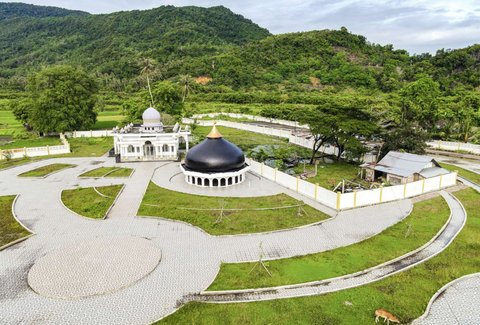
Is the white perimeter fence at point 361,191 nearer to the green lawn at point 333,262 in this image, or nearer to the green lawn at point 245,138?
the green lawn at point 333,262

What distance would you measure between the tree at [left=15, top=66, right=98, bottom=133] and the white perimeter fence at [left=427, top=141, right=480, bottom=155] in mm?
51060

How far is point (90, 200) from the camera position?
27.5 metres

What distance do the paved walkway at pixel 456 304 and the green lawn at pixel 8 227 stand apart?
71.2ft


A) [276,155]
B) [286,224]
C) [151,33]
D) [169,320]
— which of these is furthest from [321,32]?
[169,320]

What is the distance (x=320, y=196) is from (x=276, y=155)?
15.9m

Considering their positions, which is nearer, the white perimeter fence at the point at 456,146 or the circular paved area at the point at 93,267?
the circular paved area at the point at 93,267

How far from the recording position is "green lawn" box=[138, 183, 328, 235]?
22.4m

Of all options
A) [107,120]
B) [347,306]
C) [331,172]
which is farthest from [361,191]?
[107,120]

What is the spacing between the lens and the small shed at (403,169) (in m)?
29.8

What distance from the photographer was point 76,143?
51406 millimetres

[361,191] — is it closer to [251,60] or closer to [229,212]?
[229,212]

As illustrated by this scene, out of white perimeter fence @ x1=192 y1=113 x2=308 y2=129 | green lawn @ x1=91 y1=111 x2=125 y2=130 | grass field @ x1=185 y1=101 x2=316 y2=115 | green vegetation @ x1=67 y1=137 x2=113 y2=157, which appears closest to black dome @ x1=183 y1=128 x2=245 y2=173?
green vegetation @ x1=67 y1=137 x2=113 y2=157

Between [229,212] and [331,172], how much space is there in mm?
14908

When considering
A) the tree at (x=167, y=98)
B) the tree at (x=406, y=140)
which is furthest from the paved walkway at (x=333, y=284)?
the tree at (x=167, y=98)
